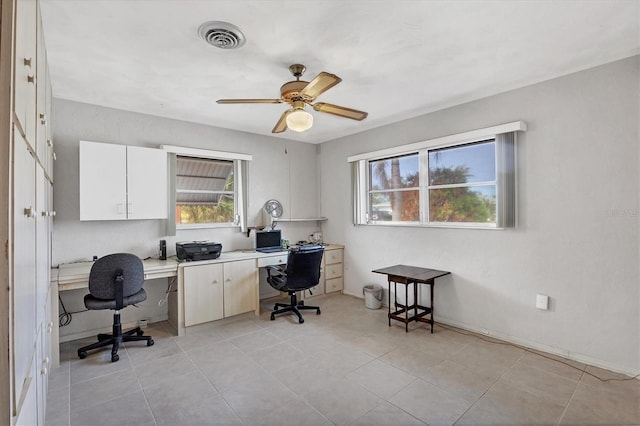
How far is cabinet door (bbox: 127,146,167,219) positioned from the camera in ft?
11.6

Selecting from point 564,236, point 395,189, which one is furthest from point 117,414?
point 564,236

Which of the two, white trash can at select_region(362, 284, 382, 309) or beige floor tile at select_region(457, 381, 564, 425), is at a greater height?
white trash can at select_region(362, 284, 382, 309)

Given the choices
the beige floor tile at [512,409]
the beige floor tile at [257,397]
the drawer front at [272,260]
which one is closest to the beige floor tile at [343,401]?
the beige floor tile at [257,397]

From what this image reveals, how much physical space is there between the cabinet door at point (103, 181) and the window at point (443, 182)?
3.09 metres

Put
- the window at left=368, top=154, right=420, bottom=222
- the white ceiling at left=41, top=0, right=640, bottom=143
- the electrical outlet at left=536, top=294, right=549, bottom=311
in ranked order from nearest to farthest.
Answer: the white ceiling at left=41, top=0, right=640, bottom=143
the electrical outlet at left=536, top=294, right=549, bottom=311
the window at left=368, top=154, right=420, bottom=222

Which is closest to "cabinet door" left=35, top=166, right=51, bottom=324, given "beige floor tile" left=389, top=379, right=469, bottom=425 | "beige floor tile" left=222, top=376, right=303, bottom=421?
"beige floor tile" left=222, top=376, right=303, bottom=421

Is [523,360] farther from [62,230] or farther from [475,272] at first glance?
[62,230]

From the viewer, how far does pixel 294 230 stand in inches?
211

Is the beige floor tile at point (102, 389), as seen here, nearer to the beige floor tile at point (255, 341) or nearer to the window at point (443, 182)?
the beige floor tile at point (255, 341)

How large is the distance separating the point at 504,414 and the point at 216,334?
2843 millimetres

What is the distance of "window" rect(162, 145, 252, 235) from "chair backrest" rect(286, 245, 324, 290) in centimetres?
125

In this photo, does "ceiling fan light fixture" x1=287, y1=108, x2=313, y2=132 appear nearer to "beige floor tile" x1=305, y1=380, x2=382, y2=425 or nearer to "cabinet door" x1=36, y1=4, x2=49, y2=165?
"cabinet door" x1=36, y1=4, x2=49, y2=165

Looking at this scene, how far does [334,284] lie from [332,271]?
23 cm

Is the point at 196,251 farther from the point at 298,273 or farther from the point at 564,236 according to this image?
the point at 564,236
